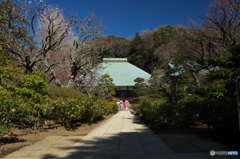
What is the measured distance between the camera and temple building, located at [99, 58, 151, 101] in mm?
32625

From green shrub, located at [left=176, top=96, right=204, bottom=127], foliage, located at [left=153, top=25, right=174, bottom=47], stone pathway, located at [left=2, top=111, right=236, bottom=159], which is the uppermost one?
foliage, located at [left=153, top=25, right=174, bottom=47]

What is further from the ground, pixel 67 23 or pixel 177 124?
pixel 67 23

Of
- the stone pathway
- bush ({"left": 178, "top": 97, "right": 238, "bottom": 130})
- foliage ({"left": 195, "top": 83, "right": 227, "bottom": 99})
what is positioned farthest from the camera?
foliage ({"left": 195, "top": 83, "right": 227, "bottom": 99})

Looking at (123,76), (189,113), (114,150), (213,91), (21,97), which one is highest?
(123,76)

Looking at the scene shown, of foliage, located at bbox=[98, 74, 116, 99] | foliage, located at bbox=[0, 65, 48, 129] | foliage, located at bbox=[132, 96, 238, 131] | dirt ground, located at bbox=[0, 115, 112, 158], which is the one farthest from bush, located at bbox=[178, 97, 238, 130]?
foliage, located at bbox=[98, 74, 116, 99]

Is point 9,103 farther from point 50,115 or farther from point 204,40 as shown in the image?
point 204,40

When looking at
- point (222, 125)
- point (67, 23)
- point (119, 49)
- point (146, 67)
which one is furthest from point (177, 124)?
point (119, 49)

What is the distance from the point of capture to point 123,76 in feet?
113

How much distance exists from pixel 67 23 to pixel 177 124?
1004cm

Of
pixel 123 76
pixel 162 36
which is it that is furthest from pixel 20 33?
pixel 162 36

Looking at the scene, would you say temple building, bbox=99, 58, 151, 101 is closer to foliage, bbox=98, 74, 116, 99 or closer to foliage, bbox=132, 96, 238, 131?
foliage, bbox=98, 74, 116, 99

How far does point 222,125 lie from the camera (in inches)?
212

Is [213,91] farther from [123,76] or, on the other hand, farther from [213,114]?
[123,76]

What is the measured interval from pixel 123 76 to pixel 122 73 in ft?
3.76
